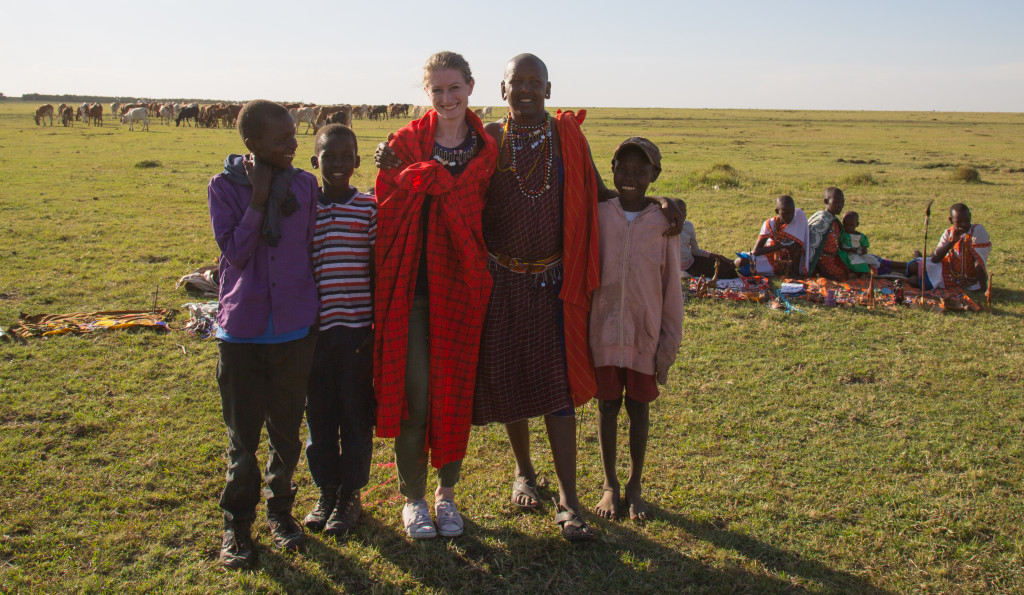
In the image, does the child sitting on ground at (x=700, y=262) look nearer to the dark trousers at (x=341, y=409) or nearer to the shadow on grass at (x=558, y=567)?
the shadow on grass at (x=558, y=567)

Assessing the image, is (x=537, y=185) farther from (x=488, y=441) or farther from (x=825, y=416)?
(x=825, y=416)

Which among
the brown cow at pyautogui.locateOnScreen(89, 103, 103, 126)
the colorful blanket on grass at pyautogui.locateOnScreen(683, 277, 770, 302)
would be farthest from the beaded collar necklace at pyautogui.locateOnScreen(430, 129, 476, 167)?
the brown cow at pyautogui.locateOnScreen(89, 103, 103, 126)

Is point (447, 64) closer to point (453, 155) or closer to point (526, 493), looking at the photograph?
point (453, 155)

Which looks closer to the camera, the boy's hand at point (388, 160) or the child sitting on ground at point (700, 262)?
the boy's hand at point (388, 160)

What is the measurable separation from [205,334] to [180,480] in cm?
250

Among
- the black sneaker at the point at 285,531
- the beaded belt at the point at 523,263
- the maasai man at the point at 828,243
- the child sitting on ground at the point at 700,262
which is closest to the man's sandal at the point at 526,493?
the black sneaker at the point at 285,531

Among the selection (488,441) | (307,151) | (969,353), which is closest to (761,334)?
(969,353)

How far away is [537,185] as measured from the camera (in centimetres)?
306

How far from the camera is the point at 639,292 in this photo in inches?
126

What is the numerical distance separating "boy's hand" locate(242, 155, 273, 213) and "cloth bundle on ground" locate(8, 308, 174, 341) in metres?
3.88

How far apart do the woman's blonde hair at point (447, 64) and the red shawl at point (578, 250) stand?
1.58 feet

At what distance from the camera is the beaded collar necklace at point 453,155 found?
9.87 feet

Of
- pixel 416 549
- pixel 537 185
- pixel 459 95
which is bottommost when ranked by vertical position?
pixel 416 549

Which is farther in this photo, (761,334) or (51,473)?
(761,334)
